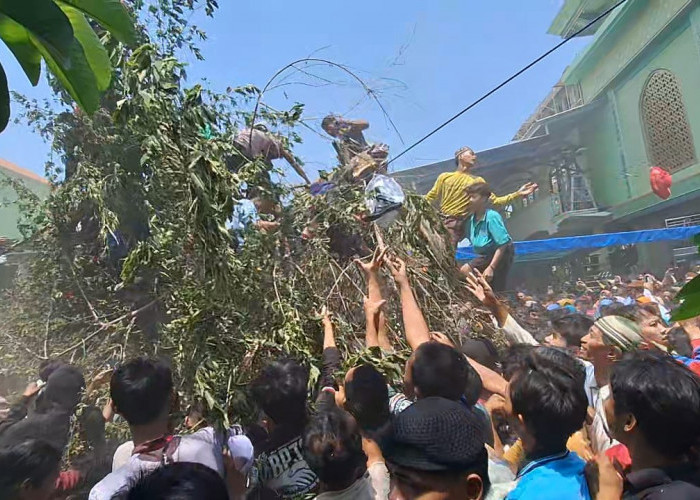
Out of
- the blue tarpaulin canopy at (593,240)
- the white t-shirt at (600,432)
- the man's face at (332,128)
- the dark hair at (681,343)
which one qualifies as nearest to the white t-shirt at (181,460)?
the white t-shirt at (600,432)

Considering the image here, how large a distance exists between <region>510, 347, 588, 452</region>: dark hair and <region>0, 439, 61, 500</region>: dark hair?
5.49 ft

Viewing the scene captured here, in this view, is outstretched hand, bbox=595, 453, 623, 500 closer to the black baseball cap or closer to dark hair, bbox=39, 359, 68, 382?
the black baseball cap

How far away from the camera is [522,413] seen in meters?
1.88

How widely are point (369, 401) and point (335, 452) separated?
35 cm

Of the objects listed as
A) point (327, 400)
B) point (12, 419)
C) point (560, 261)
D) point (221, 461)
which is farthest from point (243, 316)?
point (560, 261)

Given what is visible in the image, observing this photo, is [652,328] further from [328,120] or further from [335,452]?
[328,120]

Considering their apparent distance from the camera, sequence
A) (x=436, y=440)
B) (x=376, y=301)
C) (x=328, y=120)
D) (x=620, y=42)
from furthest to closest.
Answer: (x=620, y=42) → (x=328, y=120) → (x=376, y=301) → (x=436, y=440)

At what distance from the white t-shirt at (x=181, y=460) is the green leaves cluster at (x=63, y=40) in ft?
3.70

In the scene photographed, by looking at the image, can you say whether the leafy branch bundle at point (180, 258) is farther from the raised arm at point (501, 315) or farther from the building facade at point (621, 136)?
the building facade at point (621, 136)

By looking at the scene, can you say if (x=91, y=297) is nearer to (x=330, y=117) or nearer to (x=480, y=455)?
(x=330, y=117)

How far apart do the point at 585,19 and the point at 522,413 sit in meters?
16.7

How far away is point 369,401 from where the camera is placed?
2.20 m

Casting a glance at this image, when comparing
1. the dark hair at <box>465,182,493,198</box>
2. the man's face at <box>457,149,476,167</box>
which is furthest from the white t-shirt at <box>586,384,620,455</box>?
the man's face at <box>457,149,476,167</box>

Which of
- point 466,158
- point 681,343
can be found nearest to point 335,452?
point 681,343
